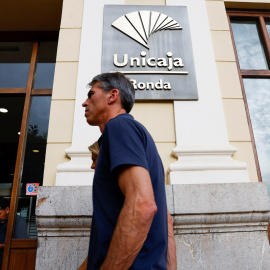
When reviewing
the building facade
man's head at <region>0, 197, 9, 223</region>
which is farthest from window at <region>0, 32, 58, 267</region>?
man's head at <region>0, 197, 9, 223</region>

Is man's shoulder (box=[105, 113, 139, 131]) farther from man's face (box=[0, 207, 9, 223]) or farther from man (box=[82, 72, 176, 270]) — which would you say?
man's face (box=[0, 207, 9, 223])

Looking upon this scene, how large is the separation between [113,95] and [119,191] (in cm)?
57

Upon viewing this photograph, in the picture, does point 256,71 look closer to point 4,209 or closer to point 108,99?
point 108,99

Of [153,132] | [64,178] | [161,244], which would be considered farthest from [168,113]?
[161,244]

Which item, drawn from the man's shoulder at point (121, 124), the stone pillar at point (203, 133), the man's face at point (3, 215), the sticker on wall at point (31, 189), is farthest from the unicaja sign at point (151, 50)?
the man's face at point (3, 215)

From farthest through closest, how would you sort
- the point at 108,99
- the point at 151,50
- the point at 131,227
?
1. the point at 151,50
2. the point at 108,99
3. the point at 131,227

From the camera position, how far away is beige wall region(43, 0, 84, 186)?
2367 millimetres

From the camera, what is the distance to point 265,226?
6.54 feet

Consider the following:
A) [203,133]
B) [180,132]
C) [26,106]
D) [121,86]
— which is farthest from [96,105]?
[26,106]

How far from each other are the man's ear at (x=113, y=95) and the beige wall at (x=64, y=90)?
1128 mm

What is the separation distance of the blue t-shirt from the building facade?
2.93 ft

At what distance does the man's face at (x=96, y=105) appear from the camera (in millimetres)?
1416

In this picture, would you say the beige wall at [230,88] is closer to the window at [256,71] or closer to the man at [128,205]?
the window at [256,71]

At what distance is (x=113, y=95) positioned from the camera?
1419mm
